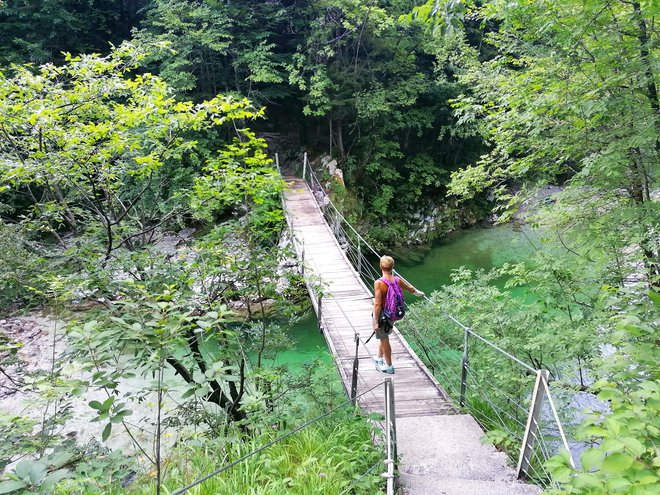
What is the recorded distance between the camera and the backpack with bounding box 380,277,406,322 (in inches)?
148

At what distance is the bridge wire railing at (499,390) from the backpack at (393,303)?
0.54 metres

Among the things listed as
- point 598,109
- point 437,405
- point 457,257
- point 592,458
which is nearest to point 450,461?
point 437,405

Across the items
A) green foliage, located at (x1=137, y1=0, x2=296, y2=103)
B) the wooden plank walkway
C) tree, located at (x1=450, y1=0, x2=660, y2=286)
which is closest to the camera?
tree, located at (x1=450, y1=0, x2=660, y2=286)

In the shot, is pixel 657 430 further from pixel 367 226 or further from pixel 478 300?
pixel 367 226

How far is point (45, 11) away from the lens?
10.9 meters

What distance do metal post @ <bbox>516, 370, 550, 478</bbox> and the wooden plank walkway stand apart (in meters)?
Answer: 1.03

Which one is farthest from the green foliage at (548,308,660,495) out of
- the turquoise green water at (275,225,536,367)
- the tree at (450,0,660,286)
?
the turquoise green water at (275,225,536,367)

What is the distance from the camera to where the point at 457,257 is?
12.4 m

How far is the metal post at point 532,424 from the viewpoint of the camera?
7.63 ft

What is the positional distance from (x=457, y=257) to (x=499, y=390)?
32.1 ft

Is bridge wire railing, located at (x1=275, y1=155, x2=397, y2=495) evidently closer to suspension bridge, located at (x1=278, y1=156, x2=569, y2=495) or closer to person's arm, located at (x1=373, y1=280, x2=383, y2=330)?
suspension bridge, located at (x1=278, y1=156, x2=569, y2=495)

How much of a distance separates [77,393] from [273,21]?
1311cm

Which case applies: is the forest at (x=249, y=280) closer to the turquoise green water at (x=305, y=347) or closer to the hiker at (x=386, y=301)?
the hiker at (x=386, y=301)

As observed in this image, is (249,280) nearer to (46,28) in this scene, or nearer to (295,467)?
(295,467)
